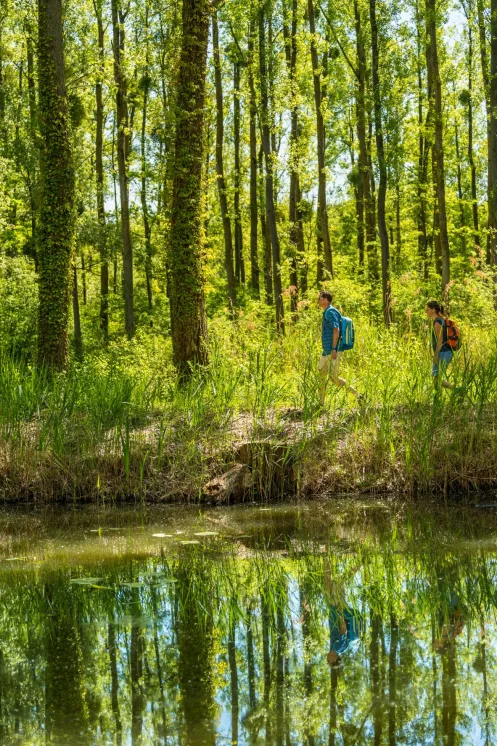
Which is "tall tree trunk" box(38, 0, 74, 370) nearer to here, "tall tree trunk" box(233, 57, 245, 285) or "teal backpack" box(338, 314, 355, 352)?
"teal backpack" box(338, 314, 355, 352)

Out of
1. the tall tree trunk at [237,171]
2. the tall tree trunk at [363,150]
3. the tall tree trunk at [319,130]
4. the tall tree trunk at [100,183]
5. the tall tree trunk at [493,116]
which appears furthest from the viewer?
the tall tree trunk at [237,171]

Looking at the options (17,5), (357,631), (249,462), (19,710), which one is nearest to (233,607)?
(357,631)

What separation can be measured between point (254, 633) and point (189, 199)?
881cm

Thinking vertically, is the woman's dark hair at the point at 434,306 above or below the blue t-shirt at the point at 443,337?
above

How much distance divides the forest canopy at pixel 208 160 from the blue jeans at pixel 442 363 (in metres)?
3.59

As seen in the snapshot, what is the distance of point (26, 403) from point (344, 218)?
96.0 feet

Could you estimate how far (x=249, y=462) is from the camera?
10.0 meters

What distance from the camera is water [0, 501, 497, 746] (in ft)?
12.7

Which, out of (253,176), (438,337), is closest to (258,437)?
(438,337)

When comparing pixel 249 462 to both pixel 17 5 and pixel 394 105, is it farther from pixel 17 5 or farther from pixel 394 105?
pixel 17 5

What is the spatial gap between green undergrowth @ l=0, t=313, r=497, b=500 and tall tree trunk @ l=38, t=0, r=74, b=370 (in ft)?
10.9

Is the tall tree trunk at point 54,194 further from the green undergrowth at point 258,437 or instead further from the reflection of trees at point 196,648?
the reflection of trees at point 196,648

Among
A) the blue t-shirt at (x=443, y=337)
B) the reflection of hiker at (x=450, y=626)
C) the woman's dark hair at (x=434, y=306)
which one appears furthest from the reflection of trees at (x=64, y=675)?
the woman's dark hair at (x=434, y=306)

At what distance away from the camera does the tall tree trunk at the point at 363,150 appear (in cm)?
2195
